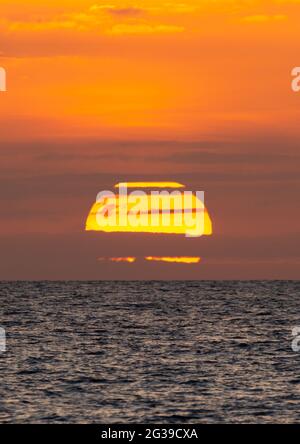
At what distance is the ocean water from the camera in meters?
59.8

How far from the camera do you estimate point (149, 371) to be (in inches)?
3004

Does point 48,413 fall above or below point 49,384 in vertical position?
below

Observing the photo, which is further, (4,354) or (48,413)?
(4,354)

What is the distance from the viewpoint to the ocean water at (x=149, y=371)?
5981 cm

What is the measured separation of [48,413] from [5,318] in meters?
81.9

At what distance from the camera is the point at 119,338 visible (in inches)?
4112
